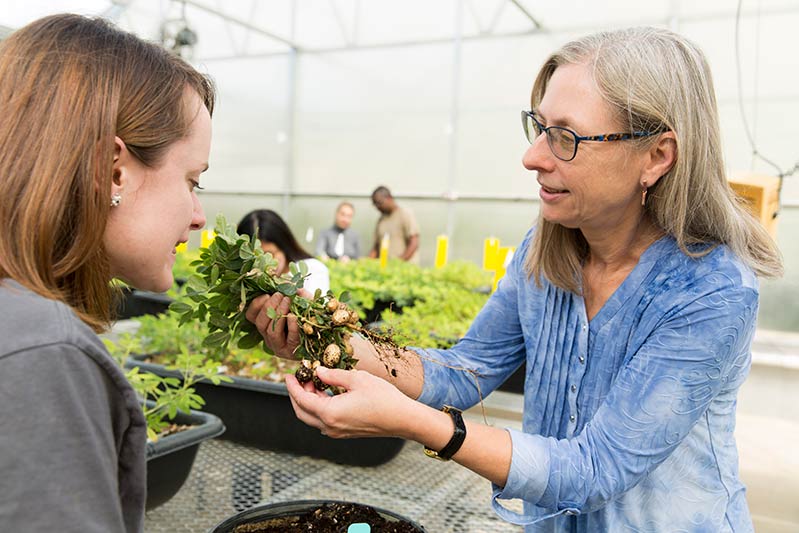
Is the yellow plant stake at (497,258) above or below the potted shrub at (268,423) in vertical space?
above

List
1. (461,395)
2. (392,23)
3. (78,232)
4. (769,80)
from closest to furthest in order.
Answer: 1. (78,232)
2. (461,395)
3. (769,80)
4. (392,23)

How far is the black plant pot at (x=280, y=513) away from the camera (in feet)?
3.84

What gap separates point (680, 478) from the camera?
4.07ft

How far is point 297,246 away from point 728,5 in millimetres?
5524

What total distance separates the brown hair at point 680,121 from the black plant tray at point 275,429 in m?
0.88

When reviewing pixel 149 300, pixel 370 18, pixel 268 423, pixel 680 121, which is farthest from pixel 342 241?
pixel 680 121

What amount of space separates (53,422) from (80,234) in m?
0.26

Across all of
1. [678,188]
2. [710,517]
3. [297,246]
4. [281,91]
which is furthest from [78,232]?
[281,91]

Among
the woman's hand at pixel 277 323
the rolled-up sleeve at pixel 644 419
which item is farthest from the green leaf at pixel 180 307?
the rolled-up sleeve at pixel 644 419

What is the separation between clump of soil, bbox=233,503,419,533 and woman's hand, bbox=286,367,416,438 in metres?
0.25

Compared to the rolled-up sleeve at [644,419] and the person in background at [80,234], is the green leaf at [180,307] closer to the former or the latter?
the person in background at [80,234]

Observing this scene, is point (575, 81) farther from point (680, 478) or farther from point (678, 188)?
point (680, 478)

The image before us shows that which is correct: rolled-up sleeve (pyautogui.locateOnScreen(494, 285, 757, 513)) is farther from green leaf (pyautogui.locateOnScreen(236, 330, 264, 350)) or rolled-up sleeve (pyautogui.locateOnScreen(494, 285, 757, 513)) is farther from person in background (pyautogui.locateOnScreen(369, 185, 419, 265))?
person in background (pyautogui.locateOnScreen(369, 185, 419, 265))

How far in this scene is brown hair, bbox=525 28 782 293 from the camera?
119 centimetres
